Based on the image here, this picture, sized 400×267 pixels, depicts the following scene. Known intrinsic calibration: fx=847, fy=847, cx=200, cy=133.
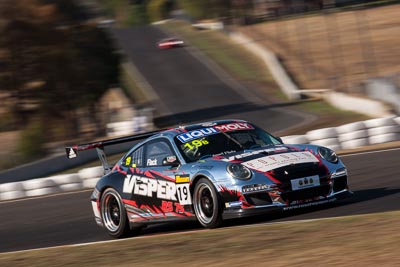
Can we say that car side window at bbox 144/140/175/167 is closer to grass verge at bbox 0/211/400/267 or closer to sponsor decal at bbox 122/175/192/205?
sponsor decal at bbox 122/175/192/205

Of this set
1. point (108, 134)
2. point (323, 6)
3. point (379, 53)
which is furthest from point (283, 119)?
point (323, 6)

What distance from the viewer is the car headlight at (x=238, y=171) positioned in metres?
9.27

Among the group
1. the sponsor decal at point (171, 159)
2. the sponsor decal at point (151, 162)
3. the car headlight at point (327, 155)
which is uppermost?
the sponsor decal at point (171, 159)

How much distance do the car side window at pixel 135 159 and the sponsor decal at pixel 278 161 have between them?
1.83 meters

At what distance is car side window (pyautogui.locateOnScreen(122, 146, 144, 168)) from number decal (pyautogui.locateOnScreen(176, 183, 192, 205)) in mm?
998

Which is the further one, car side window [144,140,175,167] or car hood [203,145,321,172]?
car side window [144,140,175,167]

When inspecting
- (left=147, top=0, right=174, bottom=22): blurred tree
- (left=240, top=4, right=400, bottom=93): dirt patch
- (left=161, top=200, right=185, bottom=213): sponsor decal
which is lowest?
(left=161, top=200, right=185, bottom=213): sponsor decal

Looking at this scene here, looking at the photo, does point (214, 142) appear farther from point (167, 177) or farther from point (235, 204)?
point (235, 204)

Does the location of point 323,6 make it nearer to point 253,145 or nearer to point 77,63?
point 77,63

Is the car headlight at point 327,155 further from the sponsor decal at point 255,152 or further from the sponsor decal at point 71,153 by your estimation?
the sponsor decal at point 71,153

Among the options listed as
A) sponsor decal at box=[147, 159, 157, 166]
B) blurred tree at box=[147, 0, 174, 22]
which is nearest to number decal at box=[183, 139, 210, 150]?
sponsor decal at box=[147, 159, 157, 166]

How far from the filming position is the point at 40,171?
87.2 feet

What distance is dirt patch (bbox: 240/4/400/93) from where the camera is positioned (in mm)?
46312

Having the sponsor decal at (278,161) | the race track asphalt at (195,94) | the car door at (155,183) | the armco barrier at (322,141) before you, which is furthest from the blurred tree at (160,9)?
the sponsor decal at (278,161)
